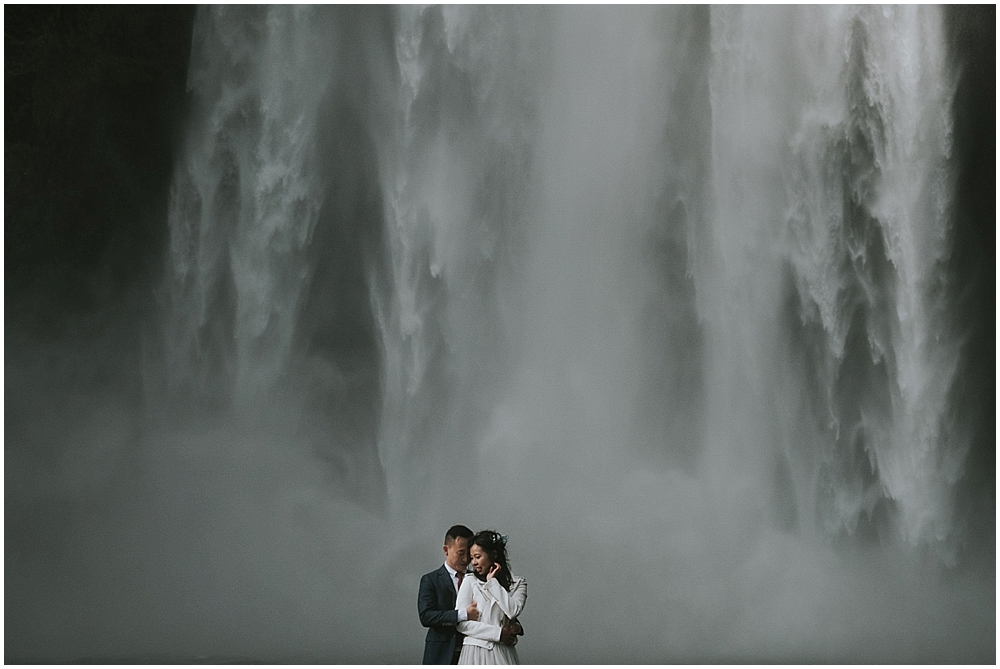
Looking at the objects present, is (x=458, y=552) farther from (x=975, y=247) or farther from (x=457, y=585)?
(x=975, y=247)

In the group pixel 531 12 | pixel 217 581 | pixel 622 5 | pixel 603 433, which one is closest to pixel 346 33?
pixel 531 12

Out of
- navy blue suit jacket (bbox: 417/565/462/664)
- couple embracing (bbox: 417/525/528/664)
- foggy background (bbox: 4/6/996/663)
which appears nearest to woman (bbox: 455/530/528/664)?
couple embracing (bbox: 417/525/528/664)

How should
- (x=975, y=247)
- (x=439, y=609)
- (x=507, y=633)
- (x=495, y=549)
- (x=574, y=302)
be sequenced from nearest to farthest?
(x=507, y=633) < (x=495, y=549) < (x=439, y=609) < (x=975, y=247) < (x=574, y=302)

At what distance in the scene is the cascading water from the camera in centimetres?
1090

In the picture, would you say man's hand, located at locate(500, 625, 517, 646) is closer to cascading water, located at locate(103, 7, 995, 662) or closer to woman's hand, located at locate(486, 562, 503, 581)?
woman's hand, located at locate(486, 562, 503, 581)

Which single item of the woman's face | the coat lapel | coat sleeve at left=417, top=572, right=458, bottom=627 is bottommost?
coat sleeve at left=417, top=572, right=458, bottom=627

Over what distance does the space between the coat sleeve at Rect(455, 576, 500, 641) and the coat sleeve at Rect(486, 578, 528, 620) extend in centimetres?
11

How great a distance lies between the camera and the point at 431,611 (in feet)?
19.2

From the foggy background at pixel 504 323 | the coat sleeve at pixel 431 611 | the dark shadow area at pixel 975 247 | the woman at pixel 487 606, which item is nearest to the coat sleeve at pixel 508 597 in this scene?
the woman at pixel 487 606

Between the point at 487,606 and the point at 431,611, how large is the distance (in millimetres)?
329

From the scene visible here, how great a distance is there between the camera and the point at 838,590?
10.7 m

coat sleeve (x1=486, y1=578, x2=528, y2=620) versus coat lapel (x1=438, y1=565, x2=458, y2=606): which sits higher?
coat lapel (x1=438, y1=565, x2=458, y2=606)

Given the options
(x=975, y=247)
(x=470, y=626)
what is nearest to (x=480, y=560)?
(x=470, y=626)

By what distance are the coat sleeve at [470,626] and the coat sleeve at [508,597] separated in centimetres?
11
